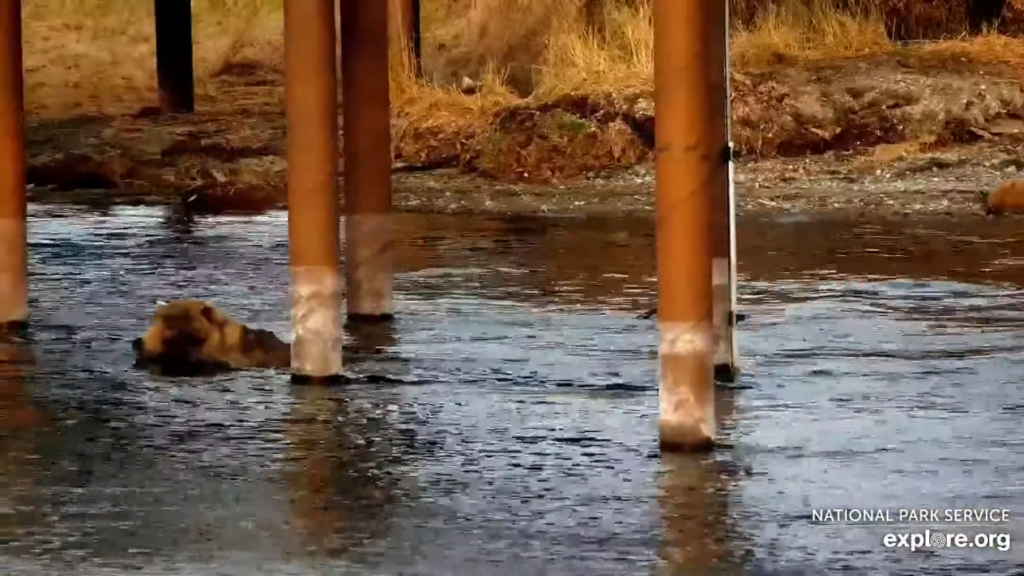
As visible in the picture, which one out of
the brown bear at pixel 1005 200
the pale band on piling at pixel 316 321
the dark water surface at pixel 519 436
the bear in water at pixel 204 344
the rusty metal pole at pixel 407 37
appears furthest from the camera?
the rusty metal pole at pixel 407 37

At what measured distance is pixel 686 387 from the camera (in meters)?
8.11

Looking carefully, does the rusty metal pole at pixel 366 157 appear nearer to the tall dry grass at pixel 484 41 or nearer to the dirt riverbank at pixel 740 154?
the dirt riverbank at pixel 740 154

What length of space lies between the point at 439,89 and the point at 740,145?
4087 millimetres

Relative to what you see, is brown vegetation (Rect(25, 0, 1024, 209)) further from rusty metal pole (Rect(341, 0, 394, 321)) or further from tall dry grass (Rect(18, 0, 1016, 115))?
rusty metal pole (Rect(341, 0, 394, 321))

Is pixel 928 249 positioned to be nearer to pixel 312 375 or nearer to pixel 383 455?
pixel 312 375

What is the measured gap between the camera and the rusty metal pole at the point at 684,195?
26.2 ft

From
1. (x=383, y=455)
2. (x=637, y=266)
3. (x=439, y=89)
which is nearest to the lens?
(x=383, y=455)

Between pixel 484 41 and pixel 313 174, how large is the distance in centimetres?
1737

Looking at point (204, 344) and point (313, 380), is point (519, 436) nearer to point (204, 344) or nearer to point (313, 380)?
point (313, 380)

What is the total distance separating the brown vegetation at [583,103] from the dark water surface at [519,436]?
20.6 feet

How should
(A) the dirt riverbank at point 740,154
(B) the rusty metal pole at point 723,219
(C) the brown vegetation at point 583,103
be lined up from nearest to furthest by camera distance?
(B) the rusty metal pole at point 723,219 → (A) the dirt riverbank at point 740,154 → (C) the brown vegetation at point 583,103

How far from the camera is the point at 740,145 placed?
20.2 meters

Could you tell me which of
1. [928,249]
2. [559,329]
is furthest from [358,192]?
[928,249]

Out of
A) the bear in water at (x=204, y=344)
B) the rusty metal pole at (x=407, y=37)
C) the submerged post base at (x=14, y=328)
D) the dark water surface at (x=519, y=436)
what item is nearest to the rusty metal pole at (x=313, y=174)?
the dark water surface at (x=519, y=436)
